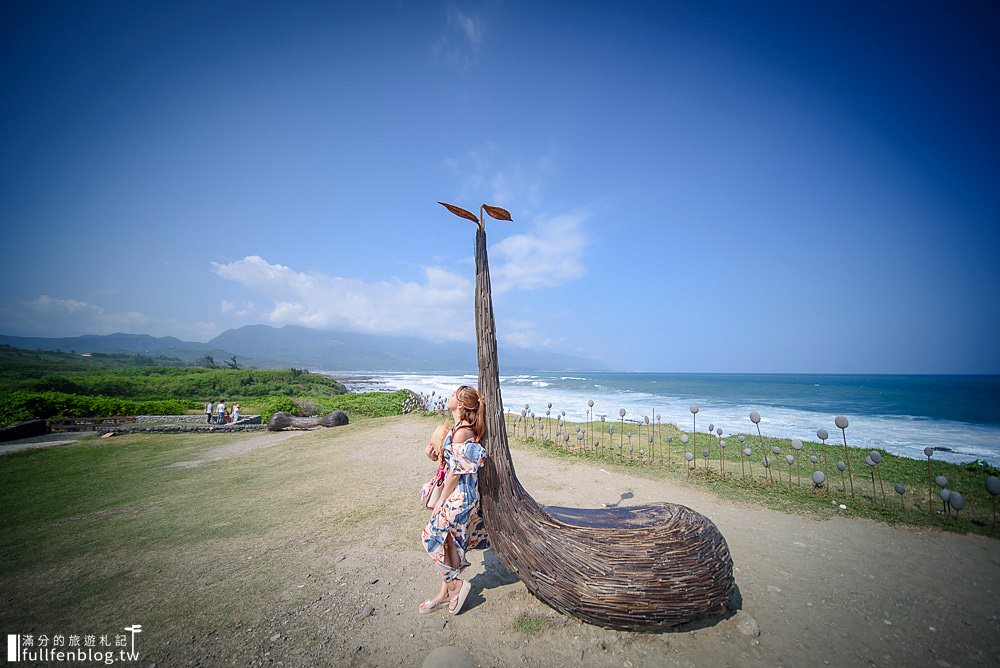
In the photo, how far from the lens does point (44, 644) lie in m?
2.64

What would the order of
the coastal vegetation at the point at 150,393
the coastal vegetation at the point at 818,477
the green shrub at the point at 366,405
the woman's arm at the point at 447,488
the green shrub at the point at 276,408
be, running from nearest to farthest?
1. the woman's arm at the point at 447,488
2. the coastal vegetation at the point at 818,477
3. the coastal vegetation at the point at 150,393
4. the green shrub at the point at 276,408
5. the green shrub at the point at 366,405

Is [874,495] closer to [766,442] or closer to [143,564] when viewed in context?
[766,442]

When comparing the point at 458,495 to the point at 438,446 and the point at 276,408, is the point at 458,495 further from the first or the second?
the point at 276,408

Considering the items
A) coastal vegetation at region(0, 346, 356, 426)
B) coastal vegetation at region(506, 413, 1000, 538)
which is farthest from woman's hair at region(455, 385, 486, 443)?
coastal vegetation at region(0, 346, 356, 426)

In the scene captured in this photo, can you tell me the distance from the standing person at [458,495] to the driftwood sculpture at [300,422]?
11605 mm

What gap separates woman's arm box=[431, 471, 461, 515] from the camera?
2877 mm

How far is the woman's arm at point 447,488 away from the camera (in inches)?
113

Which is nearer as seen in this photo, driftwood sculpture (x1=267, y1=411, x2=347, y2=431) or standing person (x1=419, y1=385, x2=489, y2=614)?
standing person (x1=419, y1=385, x2=489, y2=614)

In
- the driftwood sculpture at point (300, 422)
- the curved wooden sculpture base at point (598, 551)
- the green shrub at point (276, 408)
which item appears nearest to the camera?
the curved wooden sculpture base at point (598, 551)

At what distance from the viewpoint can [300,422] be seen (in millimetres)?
12883

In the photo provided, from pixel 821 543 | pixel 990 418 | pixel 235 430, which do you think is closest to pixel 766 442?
pixel 821 543

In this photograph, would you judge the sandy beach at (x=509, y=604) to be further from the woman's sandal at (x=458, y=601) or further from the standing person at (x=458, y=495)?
the standing person at (x=458, y=495)

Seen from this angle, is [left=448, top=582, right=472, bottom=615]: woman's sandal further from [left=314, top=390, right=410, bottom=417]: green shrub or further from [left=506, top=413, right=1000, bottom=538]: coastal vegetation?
[left=314, top=390, right=410, bottom=417]: green shrub

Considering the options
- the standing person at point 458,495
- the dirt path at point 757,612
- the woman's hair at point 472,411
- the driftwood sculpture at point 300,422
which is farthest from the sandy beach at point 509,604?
the driftwood sculpture at point 300,422
